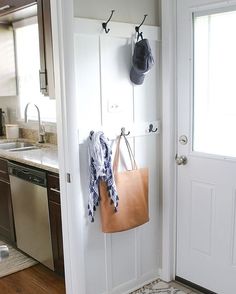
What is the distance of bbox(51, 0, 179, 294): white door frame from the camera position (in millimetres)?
2061

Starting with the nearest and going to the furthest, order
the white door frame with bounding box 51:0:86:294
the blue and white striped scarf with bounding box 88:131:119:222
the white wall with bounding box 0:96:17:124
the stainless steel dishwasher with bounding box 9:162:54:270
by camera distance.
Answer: the white door frame with bounding box 51:0:86:294 < the blue and white striped scarf with bounding box 88:131:119:222 < the stainless steel dishwasher with bounding box 9:162:54:270 < the white wall with bounding box 0:96:17:124

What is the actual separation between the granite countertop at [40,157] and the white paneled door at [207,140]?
3.05 ft

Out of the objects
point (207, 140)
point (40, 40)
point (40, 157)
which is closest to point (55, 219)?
point (40, 157)

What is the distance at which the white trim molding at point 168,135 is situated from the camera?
2459 millimetres

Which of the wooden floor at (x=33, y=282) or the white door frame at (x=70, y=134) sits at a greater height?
the white door frame at (x=70, y=134)

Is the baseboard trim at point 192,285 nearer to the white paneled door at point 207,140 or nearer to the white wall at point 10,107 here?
the white paneled door at point 207,140

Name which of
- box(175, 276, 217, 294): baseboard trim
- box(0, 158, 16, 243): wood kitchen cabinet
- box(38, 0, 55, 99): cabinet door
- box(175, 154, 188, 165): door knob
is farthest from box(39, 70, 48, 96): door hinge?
box(175, 276, 217, 294): baseboard trim

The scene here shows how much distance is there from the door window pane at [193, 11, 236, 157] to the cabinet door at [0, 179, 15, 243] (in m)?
1.78

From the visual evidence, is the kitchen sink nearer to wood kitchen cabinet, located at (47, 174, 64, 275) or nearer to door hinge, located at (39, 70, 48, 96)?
door hinge, located at (39, 70, 48, 96)

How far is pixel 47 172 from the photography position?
272cm

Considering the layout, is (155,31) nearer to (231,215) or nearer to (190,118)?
(190,118)

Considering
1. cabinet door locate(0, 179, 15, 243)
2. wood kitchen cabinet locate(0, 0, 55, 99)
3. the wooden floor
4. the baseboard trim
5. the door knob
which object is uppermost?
wood kitchen cabinet locate(0, 0, 55, 99)

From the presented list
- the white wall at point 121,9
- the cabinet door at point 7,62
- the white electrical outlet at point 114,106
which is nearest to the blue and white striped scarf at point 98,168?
the white electrical outlet at point 114,106

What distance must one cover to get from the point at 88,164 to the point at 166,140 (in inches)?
25.2
